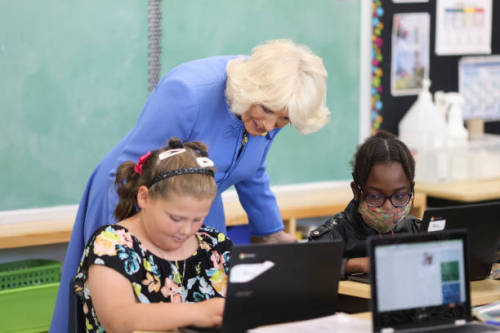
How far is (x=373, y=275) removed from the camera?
5.01ft

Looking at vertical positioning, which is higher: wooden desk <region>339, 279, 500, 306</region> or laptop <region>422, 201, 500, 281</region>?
laptop <region>422, 201, 500, 281</region>

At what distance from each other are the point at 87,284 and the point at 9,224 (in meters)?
1.50

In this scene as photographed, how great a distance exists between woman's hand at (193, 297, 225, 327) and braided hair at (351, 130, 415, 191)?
0.81 metres

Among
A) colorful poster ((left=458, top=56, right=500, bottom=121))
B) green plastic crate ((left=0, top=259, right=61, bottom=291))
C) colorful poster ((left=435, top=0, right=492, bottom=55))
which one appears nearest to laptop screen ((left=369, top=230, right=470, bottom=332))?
green plastic crate ((left=0, top=259, right=61, bottom=291))

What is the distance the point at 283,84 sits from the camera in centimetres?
197

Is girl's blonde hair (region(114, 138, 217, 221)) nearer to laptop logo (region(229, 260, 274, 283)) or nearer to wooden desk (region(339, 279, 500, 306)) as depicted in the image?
laptop logo (region(229, 260, 274, 283))

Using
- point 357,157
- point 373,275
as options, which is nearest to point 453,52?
point 357,157

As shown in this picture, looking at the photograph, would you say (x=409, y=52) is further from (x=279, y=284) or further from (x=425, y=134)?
(x=279, y=284)

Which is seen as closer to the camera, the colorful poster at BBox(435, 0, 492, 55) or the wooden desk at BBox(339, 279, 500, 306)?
the wooden desk at BBox(339, 279, 500, 306)

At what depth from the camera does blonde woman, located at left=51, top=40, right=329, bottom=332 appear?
2.00m

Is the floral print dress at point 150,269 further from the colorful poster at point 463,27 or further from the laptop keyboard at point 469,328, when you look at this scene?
the colorful poster at point 463,27

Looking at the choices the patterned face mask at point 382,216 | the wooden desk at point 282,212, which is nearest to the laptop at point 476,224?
the patterned face mask at point 382,216

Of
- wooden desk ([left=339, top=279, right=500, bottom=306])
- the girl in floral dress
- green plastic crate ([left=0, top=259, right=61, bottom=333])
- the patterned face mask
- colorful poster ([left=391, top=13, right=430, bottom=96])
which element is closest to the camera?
the girl in floral dress

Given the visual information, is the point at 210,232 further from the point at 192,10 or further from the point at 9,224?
the point at 192,10
